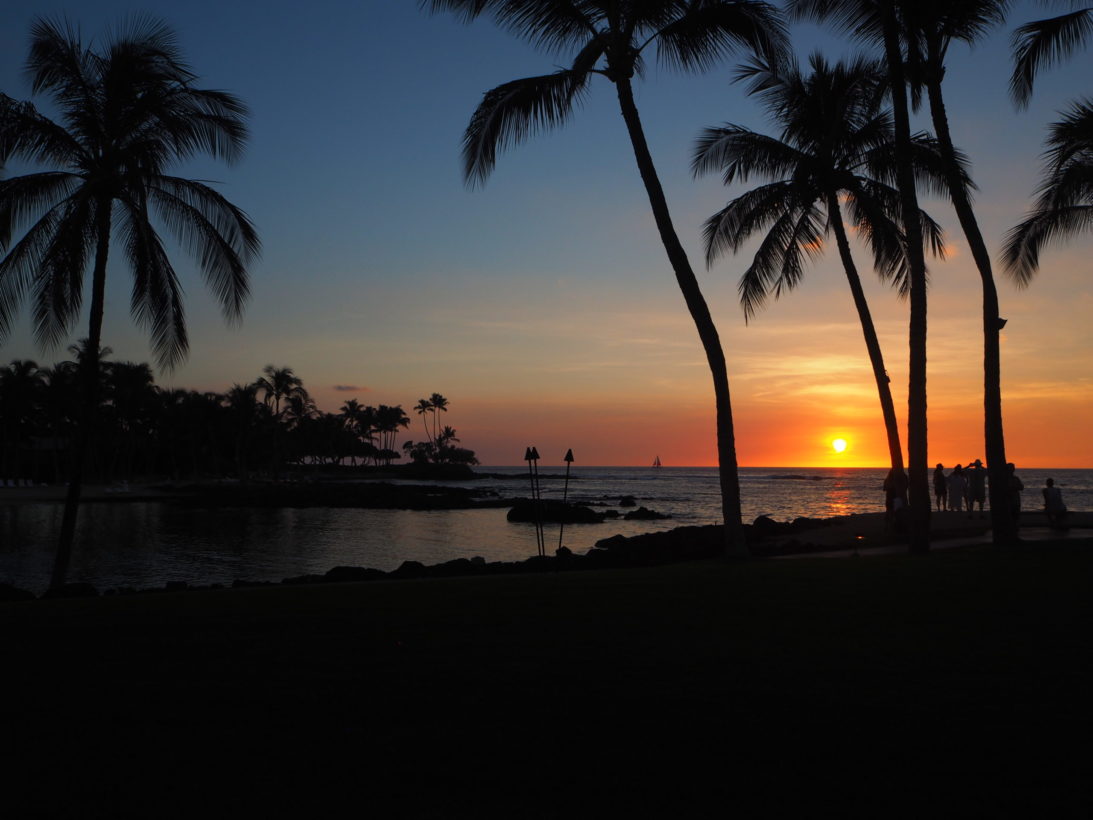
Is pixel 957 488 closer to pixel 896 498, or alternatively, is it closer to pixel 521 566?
pixel 896 498

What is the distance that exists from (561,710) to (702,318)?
10.9 m

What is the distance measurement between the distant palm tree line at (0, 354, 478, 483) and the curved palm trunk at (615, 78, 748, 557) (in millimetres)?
67626

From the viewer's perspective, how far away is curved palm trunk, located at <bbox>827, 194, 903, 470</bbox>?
67.8 feet

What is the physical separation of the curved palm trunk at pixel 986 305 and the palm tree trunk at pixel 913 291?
125 centimetres

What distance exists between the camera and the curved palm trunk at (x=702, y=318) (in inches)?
572

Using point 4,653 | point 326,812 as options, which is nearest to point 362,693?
point 326,812

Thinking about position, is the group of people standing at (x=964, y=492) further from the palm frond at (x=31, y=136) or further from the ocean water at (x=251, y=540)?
the palm frond at (x=31, y=136)

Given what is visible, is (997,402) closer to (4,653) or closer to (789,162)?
(789,162)

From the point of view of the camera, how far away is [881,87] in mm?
17219

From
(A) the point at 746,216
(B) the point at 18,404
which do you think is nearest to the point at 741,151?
(A) the point at 746,216

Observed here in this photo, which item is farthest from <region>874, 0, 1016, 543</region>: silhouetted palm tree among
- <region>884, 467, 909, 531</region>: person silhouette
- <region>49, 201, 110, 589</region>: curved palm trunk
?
<region>49, 201, 110, 589</region>: curved palm trunk

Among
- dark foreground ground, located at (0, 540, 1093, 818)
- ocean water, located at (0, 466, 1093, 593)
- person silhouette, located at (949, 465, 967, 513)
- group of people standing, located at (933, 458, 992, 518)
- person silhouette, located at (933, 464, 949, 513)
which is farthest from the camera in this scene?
person silhouette, located at (933, 464, 949, 513)

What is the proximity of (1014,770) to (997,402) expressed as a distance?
13.2m

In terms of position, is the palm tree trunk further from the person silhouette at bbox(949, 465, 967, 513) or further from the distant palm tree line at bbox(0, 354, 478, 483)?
the distant palm tree line at bbox(0, 354, 478, 483)
